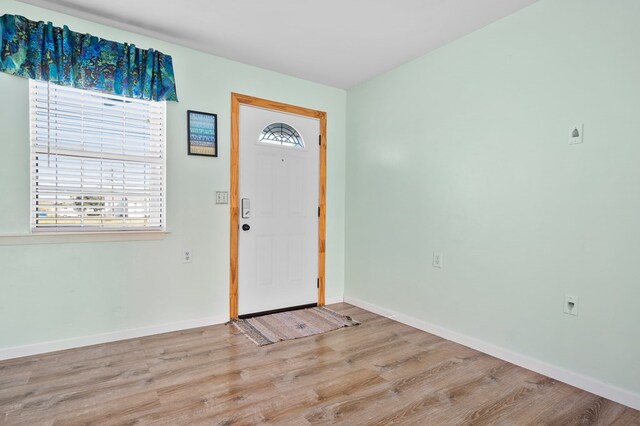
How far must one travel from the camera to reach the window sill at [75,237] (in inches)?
101

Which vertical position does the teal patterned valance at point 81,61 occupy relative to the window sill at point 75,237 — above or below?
above

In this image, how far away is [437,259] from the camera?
3197mm

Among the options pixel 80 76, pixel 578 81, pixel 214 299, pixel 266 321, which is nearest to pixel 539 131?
pixel 578 81

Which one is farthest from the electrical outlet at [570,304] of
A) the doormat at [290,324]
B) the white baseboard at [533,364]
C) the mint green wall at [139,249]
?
the mint green wall at [139,249]

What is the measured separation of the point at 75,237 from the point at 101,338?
0.85 metres

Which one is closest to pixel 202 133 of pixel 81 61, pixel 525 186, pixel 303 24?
pixel 81 61

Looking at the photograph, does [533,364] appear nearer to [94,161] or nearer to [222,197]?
[222,197]

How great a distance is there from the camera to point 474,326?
2891 mm

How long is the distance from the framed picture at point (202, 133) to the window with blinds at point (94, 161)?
0.24 metres

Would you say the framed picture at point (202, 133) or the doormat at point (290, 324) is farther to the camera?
the framed picture at point (202, 133)

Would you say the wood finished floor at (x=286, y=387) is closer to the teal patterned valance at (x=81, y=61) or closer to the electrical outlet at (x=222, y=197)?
the electrical outlet at (x=222, y=197)

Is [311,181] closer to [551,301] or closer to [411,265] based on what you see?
[411,265]

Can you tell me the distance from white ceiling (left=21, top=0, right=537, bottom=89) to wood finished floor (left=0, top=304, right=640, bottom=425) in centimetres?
260

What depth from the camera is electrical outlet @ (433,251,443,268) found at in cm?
317
